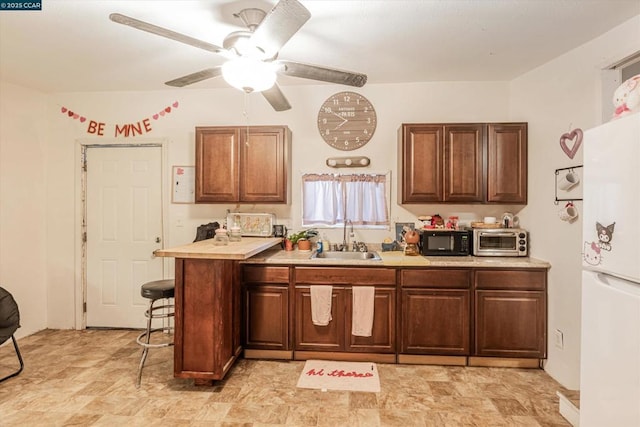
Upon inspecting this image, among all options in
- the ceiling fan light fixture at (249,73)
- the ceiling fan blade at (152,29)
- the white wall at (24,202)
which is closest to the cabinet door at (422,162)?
the ceiling fan light fixture at (249,73)

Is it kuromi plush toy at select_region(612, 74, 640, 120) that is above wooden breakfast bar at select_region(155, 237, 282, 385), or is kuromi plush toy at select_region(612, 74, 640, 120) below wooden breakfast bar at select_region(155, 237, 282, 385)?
above

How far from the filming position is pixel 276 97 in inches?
97.3

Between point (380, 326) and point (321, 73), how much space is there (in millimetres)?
2074

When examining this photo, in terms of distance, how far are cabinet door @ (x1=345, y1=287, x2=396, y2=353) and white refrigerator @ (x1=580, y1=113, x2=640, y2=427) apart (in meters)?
1.39

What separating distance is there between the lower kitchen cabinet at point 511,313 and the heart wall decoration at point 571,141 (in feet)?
3.23

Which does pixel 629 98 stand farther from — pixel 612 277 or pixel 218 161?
pixel 218 161

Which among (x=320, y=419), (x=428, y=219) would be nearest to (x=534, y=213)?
(x=428, y=219)

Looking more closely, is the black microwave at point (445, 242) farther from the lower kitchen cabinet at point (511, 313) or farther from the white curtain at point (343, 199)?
the white curtain at point (343, 199)

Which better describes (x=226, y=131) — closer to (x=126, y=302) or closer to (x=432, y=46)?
(x=432, y=46)

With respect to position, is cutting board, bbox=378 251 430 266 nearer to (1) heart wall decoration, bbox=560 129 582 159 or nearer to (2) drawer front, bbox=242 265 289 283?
(2) drawer front, bbox=242 265 289 283

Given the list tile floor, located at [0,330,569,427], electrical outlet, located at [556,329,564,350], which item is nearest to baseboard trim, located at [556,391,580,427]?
tile floor, located at [0,330,569,427]

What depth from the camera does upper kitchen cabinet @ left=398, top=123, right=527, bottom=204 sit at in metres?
3.06

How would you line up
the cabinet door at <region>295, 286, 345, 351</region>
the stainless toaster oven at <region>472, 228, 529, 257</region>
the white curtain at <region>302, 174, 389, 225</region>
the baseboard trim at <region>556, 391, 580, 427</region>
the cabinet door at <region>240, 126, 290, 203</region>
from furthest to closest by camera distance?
the white curtain at <region>302, 174, 389, 225</region>
the cabinet door at <region>240, 126, 290, 203</region>
the stainless toaster oven at <region>472, 228, 529, 257</region>
the cabinet door at <region>295, 286, 345, 351</region>
the baseboard trim at <region>556, 391, 580, 427</region>

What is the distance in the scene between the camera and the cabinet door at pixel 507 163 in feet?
10.00
